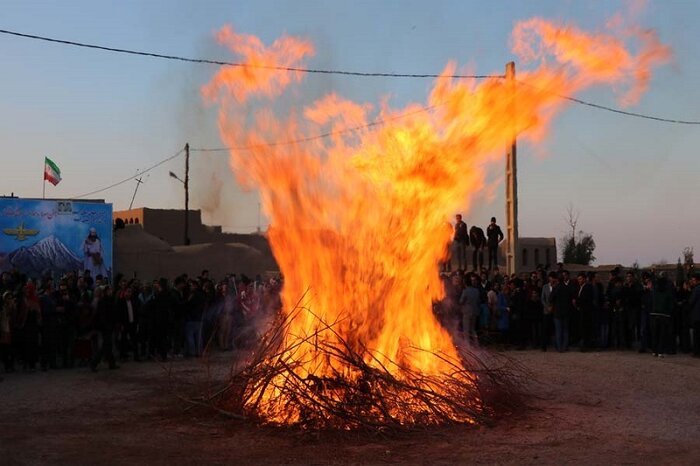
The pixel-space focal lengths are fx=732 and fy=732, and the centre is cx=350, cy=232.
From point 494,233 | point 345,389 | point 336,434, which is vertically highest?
point 494,233

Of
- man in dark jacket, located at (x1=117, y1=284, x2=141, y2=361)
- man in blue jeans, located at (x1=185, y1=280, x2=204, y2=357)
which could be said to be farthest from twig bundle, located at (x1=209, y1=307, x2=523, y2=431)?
man in blue jeans, located at (x1=185, y1=280, x2=204, y2=357)

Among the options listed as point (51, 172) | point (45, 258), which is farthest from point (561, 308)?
point (51, 172)

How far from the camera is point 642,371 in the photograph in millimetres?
13516

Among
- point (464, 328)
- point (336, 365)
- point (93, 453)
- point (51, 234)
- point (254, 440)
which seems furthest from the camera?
point (51, 234)

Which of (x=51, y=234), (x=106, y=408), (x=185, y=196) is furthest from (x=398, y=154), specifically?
(x=185, y=196)

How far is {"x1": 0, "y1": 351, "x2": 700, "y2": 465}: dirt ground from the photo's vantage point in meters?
7.32

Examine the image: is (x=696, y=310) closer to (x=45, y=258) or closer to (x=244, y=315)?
(x=244, y=315)

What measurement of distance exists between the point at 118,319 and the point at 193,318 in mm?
2282

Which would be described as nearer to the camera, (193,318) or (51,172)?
(193,318)

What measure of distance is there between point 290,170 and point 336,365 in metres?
3.01

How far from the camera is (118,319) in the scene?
1457cm

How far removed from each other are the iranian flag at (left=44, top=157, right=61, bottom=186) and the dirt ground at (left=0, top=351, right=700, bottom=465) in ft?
77.2

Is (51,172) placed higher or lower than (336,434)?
higher

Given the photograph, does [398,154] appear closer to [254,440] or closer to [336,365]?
[336,365]
